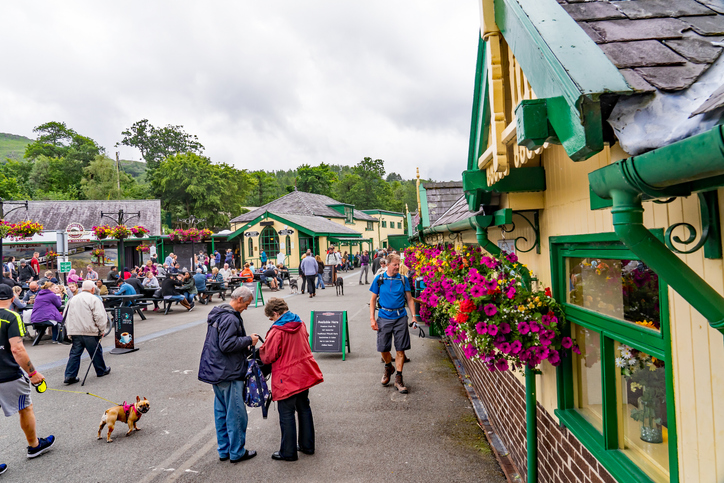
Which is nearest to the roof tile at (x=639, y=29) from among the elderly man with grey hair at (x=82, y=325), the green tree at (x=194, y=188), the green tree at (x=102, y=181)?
the elderly man with grey hair at (x=82, y=325)

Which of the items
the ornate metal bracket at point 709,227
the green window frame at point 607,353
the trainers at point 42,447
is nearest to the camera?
the ornate metal bracket at point 709,227

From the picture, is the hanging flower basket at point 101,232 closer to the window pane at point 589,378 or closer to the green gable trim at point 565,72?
the window pane at point 589,378

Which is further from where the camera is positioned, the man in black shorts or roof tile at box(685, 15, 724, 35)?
the man in black shorts

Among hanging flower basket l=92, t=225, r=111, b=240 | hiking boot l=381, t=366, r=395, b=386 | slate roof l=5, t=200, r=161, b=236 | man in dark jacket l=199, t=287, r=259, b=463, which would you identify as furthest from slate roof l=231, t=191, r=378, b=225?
man in dark jacket l=199, t=287, r=259, b=463

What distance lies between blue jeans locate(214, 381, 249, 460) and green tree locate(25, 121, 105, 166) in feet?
219

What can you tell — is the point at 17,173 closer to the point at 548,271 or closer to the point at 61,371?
the point at 61,371

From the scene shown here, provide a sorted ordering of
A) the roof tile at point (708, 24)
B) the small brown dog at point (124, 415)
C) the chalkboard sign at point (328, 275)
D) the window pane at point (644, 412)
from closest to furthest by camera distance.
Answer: the roof tile at point (708, 24)
the window pane at point (644, 412)
the small brown dog at point (124, 415)
the chalkboard sign at point (328, 275)

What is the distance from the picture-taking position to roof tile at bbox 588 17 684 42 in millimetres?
1883

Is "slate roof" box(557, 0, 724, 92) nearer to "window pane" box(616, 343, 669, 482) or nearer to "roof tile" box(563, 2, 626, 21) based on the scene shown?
"roof tile" box(563, 2, 626, 21)

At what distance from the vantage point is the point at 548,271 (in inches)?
140

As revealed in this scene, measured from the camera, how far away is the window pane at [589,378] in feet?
9.62

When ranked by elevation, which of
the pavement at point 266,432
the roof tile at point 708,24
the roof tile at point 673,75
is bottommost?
the pavement at point 266,432

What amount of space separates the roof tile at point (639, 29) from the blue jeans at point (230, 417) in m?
4.36

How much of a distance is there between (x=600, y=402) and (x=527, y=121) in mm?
2083
